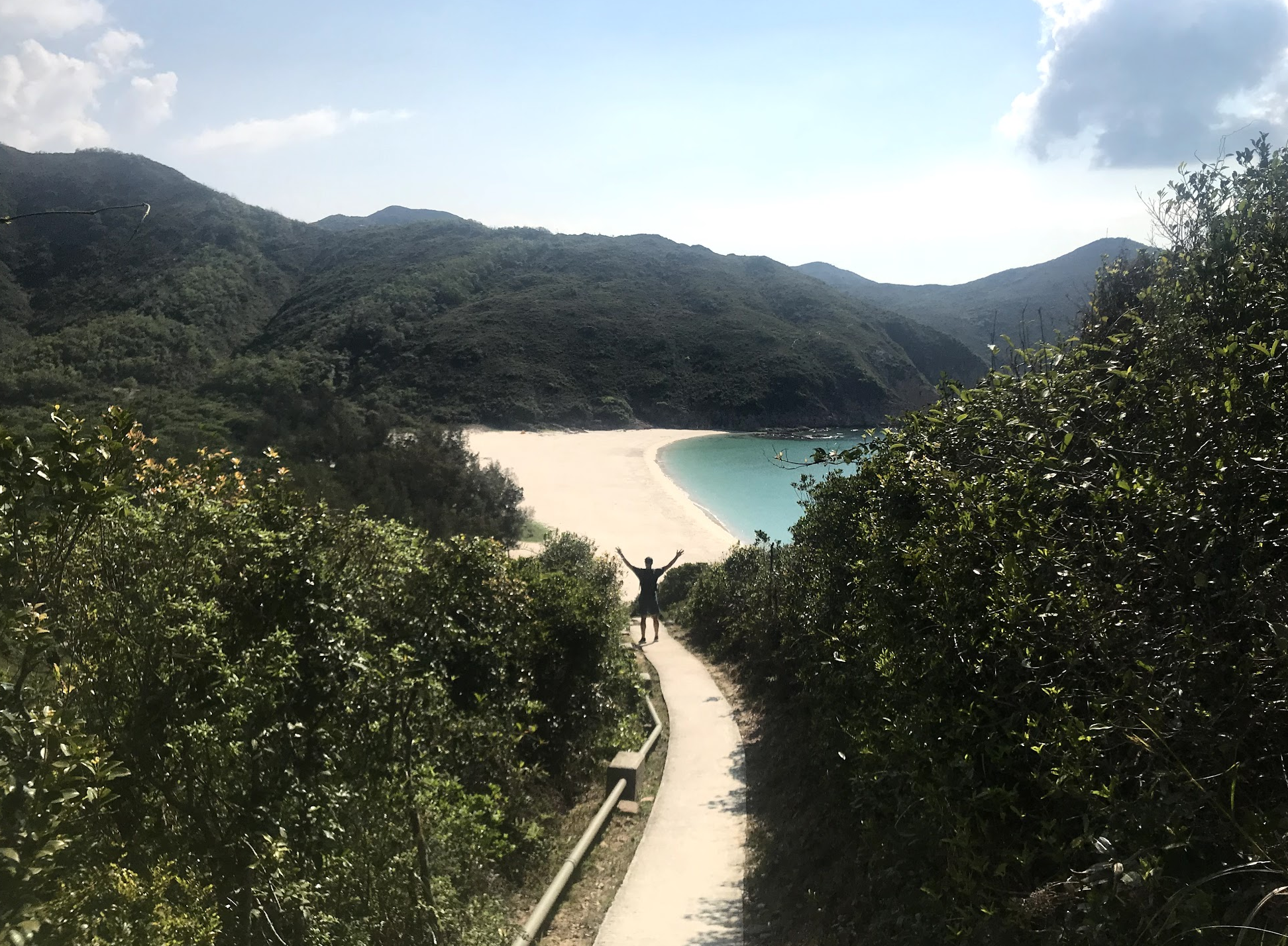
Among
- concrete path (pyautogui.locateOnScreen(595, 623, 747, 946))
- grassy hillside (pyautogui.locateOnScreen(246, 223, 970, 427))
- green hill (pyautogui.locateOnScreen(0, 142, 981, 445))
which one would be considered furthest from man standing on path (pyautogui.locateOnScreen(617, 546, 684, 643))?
grassy hillside (pyautogui.locateOnScreen(246, 223, 970, 427))

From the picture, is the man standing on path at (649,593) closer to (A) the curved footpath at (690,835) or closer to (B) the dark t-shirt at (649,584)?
(B) the dark t-shirt at (649,584)

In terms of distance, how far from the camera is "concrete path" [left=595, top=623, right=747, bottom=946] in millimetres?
5684

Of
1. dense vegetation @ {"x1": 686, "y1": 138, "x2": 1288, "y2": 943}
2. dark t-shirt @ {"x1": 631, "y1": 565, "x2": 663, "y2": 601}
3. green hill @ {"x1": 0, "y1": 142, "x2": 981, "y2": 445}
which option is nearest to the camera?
dense vegetation @ {"x1": 686, "y1": 138, "x2": 1288, "y2": 943}

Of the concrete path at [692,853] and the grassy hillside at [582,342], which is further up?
the grassy hillside at [582,342]

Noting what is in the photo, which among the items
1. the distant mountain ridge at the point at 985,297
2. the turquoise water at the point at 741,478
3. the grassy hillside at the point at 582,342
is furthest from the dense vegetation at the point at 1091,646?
the distant mountain ridge at the point at 985,297

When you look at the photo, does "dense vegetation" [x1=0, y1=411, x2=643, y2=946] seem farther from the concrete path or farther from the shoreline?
the shoreline

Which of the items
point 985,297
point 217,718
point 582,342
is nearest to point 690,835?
point 217,718

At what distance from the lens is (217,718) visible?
3.69 m

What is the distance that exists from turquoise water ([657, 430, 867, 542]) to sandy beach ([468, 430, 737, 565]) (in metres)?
1.15

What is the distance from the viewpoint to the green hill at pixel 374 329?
45.6 m

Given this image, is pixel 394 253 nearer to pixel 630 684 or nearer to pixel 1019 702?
pixel 630 684

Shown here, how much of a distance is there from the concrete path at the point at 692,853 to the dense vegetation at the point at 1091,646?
600 mm

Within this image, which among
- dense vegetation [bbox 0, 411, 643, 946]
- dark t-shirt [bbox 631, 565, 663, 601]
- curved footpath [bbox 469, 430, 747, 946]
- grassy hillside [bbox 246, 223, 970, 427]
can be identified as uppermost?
grassy hillside [bbox 246, 223, 970, 427]

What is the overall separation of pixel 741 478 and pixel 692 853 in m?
45.9
